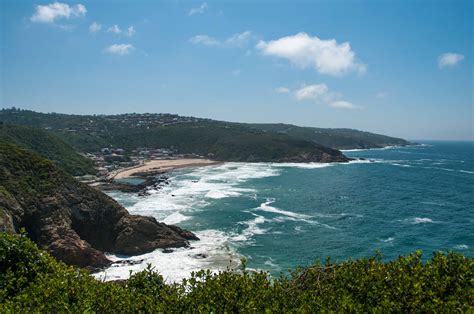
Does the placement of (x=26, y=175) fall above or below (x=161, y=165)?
above

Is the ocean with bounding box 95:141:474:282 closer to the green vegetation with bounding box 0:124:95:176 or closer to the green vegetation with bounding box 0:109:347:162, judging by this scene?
the green vegetation with bounding box 0:124:95:176

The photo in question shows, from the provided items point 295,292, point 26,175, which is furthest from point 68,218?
point 295,292

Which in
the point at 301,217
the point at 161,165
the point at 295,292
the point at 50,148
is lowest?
the point at 301,217

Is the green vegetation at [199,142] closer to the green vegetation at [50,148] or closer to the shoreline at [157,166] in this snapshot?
A: the shoreline at [157,166]

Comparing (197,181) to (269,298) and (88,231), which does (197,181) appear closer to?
(88,231)

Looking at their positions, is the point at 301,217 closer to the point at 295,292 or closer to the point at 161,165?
the point at 295,292

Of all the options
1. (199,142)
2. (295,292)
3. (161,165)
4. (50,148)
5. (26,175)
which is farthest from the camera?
(199,142)
